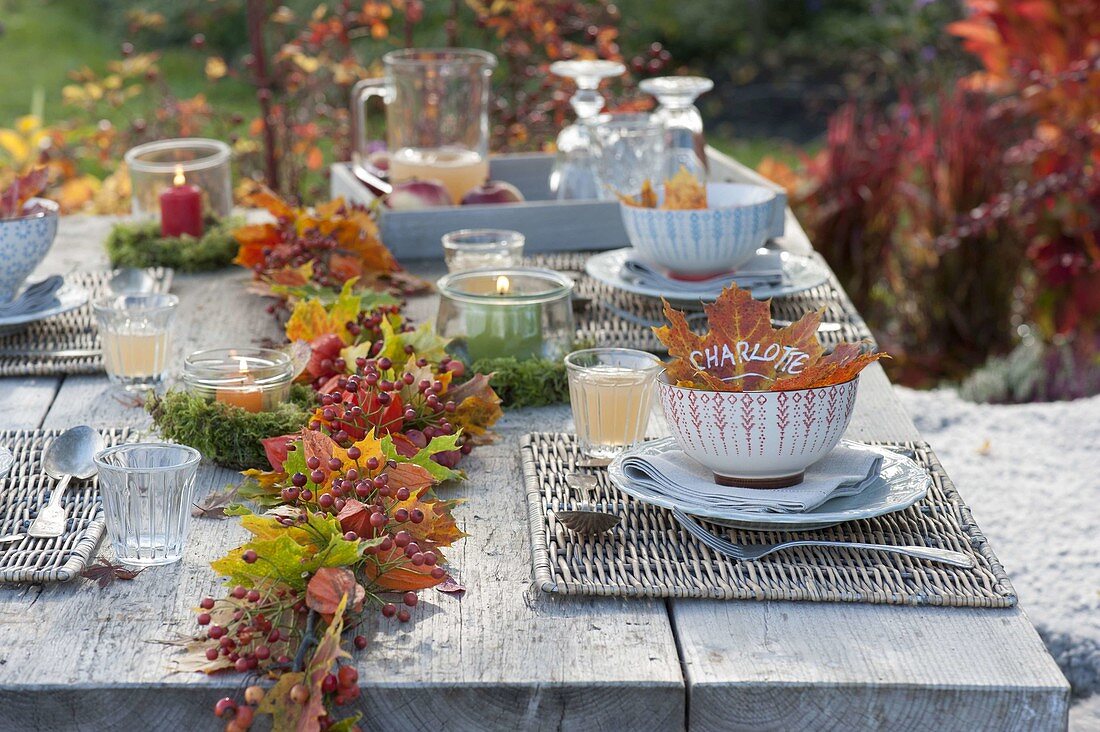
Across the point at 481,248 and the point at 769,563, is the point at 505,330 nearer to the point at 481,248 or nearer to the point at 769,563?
the point at 481,248

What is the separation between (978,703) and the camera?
889 millimetres

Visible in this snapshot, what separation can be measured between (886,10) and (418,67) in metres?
5.28

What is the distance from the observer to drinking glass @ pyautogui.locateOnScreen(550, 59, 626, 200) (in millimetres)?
2238

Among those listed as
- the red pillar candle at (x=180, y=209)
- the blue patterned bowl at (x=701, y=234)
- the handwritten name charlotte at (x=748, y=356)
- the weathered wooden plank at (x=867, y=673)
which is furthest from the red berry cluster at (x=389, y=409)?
the red pillar candle at (x=180, y=209)

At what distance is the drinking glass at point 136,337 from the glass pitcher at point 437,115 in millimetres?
822

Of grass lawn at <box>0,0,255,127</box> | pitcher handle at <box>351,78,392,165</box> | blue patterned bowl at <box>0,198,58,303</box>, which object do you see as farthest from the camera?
grass lawn at <box>0,0,255,127</box>

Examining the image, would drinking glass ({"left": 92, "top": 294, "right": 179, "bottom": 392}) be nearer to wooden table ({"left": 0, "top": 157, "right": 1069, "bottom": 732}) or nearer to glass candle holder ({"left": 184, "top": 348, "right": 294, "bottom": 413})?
glass candle holder ({"left": 184, "top": 348, "right": 294, "bottom": 413})

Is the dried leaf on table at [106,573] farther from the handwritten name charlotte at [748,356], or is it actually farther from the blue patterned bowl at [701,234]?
the blue patterned bowl at [701,234]

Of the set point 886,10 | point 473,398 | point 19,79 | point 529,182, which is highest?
point 473,398

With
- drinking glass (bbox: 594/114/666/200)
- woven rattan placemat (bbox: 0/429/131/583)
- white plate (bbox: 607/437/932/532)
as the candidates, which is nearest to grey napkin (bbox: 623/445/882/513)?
white plate (bbox: 607/437/932/532)

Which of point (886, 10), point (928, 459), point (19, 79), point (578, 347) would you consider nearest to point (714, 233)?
point (578, 347)

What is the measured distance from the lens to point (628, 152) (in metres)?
2.19

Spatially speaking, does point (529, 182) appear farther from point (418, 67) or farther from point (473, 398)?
point (473, 398)

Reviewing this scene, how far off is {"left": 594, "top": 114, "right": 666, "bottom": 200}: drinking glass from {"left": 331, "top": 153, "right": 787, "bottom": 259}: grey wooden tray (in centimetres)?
6
